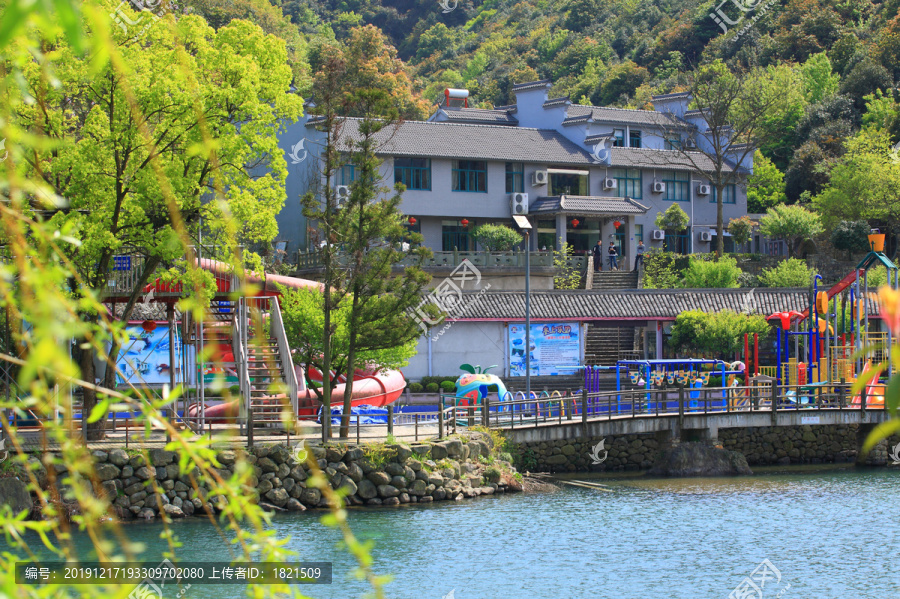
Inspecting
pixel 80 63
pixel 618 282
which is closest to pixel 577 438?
pixel 80 63

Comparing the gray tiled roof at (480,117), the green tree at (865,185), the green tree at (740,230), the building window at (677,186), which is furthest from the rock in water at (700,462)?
the gray tiled roof at (480,117)

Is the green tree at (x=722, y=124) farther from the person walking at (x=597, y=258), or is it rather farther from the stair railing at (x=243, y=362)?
the stair railing at (x=243, y=362)

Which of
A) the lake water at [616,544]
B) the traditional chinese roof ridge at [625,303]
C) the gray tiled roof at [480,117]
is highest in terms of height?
the gray tiled roof at [480,117]

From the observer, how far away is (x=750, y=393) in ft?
91.7

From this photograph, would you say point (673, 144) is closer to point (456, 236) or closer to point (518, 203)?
point (518, 203)

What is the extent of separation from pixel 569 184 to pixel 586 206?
1.88 metres

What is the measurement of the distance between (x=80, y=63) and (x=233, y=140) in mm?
3225

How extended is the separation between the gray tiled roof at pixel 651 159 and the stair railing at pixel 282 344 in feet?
94.1

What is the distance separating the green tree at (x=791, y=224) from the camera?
47.3 m

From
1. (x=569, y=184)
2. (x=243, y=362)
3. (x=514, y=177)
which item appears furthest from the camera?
(x=569, y=184)

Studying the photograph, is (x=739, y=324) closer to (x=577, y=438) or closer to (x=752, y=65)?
(x=577, y=438)

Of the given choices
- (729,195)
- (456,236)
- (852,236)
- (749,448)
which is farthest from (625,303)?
(729,195)

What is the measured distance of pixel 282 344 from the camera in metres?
23.5

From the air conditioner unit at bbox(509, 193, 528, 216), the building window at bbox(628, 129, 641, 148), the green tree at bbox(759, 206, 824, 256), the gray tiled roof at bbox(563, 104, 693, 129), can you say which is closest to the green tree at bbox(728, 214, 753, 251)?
the green tree at bbox(759, 206, 824, 256)
